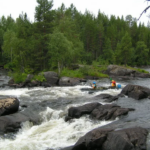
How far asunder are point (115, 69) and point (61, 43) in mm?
16847

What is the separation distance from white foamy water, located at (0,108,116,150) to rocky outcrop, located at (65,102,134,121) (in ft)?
1.94

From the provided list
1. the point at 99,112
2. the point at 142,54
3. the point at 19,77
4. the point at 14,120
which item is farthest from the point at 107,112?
the point at 142,54

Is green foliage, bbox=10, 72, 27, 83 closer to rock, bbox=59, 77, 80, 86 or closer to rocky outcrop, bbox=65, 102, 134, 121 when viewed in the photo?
rock, bbox=59, 77, 80, 86

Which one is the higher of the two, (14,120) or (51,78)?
(51,78)

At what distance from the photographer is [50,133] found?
14.3 m

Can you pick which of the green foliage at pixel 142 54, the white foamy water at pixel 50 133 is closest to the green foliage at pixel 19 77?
the white foamy water at pixel 50 133

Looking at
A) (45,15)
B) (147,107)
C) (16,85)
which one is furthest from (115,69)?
(147,107)

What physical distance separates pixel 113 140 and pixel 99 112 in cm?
562

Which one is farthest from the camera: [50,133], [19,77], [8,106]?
[19,77]

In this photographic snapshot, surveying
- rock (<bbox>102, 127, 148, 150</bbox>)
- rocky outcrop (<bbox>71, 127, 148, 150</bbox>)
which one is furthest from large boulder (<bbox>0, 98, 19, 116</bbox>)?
rock (<bbox>102, 127, 148, 150</bbox>)

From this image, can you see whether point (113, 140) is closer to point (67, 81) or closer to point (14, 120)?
point (14, 120)

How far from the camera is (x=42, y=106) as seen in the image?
67.2 ft

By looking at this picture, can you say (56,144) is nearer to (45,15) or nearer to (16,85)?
(16,85)

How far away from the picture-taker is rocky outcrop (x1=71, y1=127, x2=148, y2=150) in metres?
10.8
